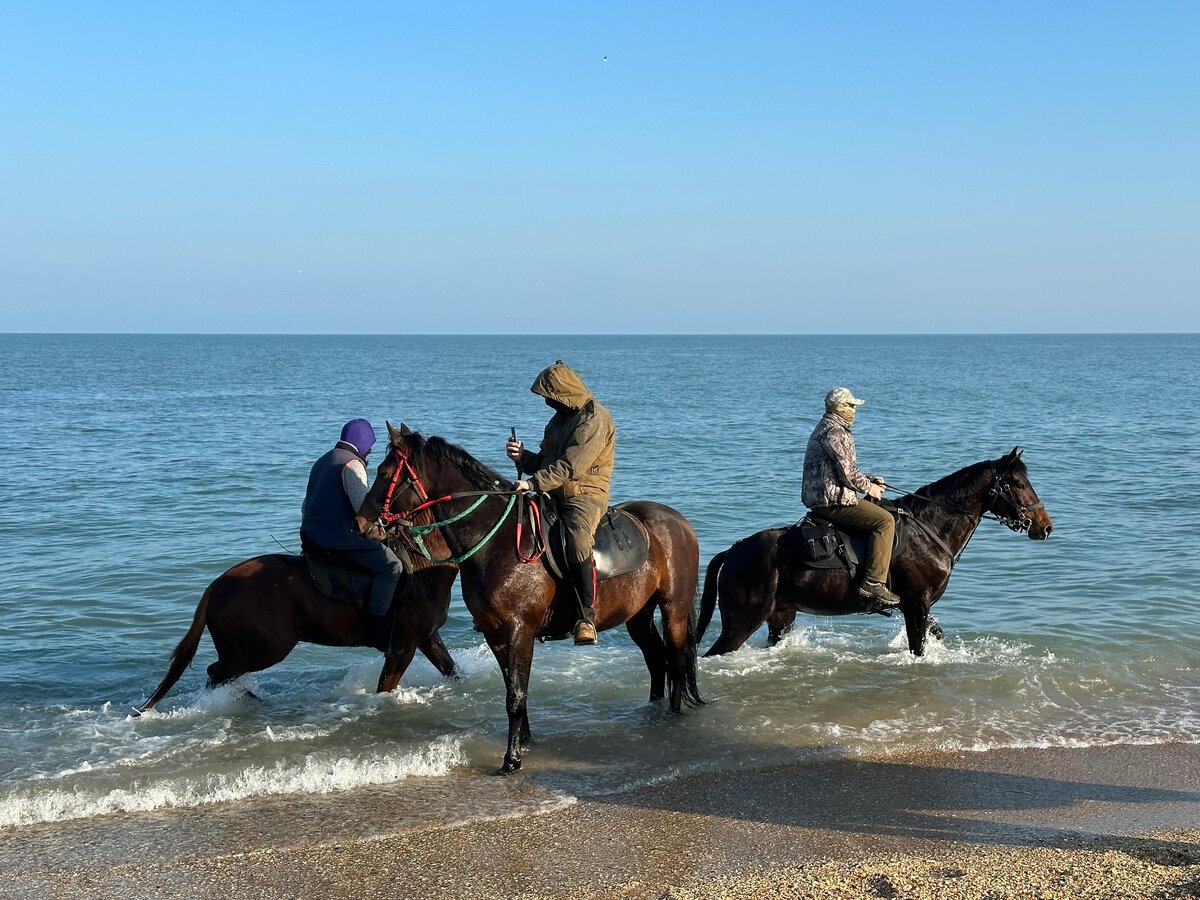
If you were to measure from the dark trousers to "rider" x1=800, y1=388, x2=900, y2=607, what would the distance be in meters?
3.80

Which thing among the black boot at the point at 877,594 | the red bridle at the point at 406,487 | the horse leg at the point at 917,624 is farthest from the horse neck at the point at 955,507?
the red bridle at the point at 406,487

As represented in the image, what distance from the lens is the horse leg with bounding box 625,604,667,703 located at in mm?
9656

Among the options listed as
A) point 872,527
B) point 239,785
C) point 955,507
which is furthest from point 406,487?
point 955,507

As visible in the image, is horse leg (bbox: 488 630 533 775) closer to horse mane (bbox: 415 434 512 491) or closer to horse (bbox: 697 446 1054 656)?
horse mane (bbox: 415 434 512 491)

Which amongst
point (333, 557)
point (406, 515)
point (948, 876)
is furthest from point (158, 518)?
point (948, 876)

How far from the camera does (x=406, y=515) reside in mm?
8117

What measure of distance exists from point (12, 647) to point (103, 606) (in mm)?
1852

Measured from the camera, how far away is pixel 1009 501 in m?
11.0

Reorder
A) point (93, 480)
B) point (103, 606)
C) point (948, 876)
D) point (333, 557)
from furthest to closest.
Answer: point (93, 480) → point (103, 606) → point (333, 557) → point (948, 876)

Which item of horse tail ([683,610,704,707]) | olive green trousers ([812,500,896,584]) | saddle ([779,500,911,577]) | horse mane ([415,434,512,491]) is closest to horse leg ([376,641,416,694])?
horse mane ([415,434,512,491])

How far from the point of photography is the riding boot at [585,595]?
840 centimetres

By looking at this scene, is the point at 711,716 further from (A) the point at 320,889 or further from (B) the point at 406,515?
(A) the point at 320,889

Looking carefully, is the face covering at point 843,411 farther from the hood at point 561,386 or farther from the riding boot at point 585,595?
the riding boot at point 585,595

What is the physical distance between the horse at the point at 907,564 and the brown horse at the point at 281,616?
279 cm
